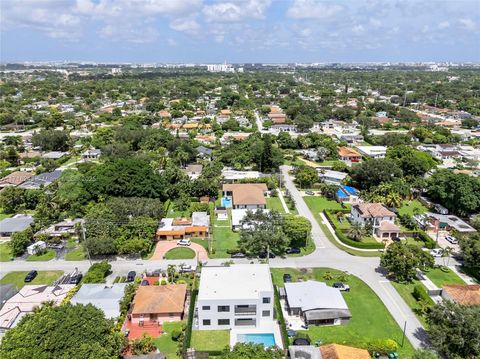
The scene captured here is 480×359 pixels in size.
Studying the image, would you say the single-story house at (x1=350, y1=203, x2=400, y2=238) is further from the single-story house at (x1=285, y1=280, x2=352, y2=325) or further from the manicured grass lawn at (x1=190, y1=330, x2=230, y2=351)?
the manicured grass lawn at (x1=190, y1=330, x2=230, y2=351)

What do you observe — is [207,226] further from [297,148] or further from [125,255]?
[297,148]

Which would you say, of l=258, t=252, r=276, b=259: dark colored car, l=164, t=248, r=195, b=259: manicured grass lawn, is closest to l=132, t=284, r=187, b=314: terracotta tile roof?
l=164, t=248, r=195, b=259: manicured grass lawn

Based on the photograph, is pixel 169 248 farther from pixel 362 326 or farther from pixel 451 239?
pixel 451 239

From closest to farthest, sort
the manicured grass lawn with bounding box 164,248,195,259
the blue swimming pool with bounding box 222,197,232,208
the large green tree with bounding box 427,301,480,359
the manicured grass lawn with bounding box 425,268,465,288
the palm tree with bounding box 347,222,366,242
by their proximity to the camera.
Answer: the large green tree with bounding box 427,301,480,359, the manicured grass lawn with bounding box 425,268,465,288, the manicured grass lawn with bounding box 164,248,195,259, the palm tree with bounding box 347,222,366,242, the blue swimming pool with bounding box 222,197,232,208

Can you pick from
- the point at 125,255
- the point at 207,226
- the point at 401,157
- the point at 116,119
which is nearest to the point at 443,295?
the point at 207,226

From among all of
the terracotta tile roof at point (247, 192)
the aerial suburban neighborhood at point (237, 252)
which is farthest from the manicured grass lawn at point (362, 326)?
the terracotta tile roof at point (247, 192)

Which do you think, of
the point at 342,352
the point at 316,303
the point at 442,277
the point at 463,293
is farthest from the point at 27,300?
the point at 442,277
